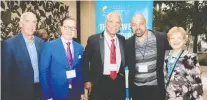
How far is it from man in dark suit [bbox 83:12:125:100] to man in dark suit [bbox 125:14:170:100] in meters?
0.13

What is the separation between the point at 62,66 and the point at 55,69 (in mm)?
77

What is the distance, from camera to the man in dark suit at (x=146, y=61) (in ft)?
10.2

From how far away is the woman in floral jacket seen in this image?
2.82 m

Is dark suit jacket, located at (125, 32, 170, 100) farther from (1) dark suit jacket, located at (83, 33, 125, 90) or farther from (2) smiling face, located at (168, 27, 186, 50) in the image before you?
(2) smiling face, located at (168, 27, 186, 50)

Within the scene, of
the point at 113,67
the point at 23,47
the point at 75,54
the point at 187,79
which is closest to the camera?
the point at 187,79

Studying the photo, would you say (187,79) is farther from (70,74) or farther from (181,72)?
(70,74)

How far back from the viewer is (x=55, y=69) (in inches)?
118

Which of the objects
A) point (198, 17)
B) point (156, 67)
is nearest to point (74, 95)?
point (156, 67)

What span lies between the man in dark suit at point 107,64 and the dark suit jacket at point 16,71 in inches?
24.0

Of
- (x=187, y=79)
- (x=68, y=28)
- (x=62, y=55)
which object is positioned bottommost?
(x=187, y=79)

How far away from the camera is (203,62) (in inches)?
308

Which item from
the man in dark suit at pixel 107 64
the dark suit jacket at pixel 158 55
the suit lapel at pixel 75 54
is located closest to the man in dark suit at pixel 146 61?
the dark suit jacket at pixel 158 55

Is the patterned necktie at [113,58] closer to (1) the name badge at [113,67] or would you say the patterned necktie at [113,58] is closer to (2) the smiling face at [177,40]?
(1) the name badge at [113,67]

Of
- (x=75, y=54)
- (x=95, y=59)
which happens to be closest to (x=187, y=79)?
(x=95, y=59)
